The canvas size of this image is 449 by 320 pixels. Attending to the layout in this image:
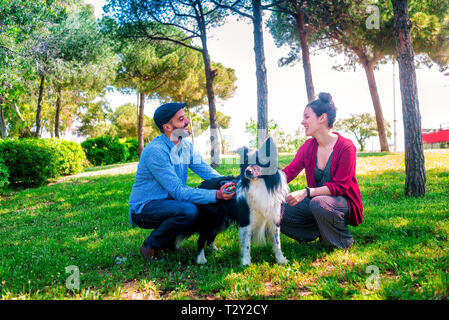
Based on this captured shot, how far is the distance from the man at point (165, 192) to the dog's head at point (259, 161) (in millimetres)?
448

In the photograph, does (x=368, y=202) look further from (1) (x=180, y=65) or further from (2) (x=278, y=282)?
(1) (x=180, y=65)

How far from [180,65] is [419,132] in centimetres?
1717

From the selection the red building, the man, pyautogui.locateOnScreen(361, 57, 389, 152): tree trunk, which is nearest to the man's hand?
the man

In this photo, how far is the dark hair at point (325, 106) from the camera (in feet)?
11.8

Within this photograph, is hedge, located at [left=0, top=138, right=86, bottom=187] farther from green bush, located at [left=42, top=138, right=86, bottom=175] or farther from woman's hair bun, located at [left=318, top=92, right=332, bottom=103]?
woman's hair bun, located at [left=318, top=92, right=332, bottom=103]

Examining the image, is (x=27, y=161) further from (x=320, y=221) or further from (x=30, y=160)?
(x=320, y=221)

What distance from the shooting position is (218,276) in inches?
123

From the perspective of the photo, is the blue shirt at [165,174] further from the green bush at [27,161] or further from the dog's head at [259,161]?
the green bush at [27,161]

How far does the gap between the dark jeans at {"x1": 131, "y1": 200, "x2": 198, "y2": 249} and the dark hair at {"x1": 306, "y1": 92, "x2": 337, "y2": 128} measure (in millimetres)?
1908

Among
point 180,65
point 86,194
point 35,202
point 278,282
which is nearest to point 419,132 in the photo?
point 278,282

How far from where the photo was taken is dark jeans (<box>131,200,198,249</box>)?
11.5 feet

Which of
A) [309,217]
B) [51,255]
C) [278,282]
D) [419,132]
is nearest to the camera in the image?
[278,282]

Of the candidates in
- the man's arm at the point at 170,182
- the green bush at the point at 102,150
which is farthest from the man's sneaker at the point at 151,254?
the green bush at the point at 102,150

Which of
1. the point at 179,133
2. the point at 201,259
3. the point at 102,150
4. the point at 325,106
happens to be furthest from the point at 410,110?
the point at 102,150
